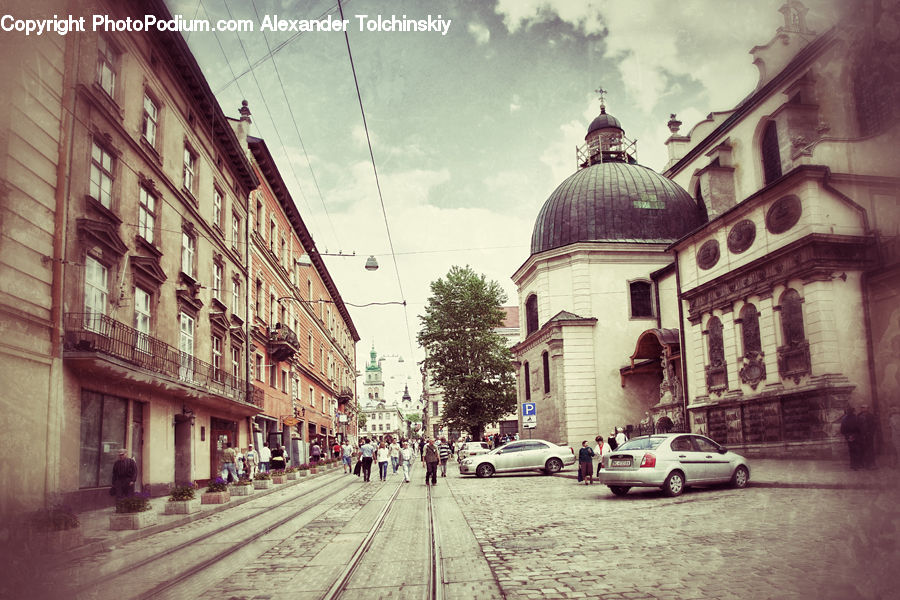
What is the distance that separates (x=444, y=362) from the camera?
4975cm

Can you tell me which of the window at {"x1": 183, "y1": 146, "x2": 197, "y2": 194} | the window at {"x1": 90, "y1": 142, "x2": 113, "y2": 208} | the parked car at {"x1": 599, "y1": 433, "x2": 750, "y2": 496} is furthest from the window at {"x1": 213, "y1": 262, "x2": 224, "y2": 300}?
the parked car at {"x1": 599, "y1": 433, "x2": 750, "y2": 496}

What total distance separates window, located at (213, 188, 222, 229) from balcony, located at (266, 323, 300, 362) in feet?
29.4

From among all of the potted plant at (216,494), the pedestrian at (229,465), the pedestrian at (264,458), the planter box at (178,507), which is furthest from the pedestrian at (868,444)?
the pedestrian at (264,458)

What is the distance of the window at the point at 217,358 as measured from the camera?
25.3m

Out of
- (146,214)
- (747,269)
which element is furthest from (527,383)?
(146,214)

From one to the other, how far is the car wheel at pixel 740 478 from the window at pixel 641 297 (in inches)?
1094

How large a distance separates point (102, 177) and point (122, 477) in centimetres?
674

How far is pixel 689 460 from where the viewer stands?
15.8 meters

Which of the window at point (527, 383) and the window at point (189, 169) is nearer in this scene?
the window at point (189, 169)

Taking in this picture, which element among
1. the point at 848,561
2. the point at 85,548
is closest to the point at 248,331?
the point at 85,548

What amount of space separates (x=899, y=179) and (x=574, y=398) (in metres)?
40.3

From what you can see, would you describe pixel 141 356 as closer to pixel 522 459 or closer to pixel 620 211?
pixel 522 459

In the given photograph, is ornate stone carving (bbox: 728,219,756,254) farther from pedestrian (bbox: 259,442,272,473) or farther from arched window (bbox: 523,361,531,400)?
arched window (bbox: 523,361,531,400)

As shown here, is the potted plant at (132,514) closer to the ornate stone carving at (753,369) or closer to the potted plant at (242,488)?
the potted plant at (242,488)
